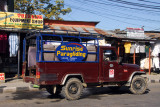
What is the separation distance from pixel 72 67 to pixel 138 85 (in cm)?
340

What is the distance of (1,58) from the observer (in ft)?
54.9

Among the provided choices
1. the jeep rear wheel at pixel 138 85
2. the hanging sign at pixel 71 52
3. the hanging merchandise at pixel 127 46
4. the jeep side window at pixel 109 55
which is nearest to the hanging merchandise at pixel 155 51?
the hanging merchandise at pixel 127 46

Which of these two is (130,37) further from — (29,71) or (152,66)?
(29,71)

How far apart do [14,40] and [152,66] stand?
12462 mm

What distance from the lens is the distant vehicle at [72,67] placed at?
7.61 meters

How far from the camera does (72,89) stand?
809 cm

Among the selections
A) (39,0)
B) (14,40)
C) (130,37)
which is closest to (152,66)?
(130,37)

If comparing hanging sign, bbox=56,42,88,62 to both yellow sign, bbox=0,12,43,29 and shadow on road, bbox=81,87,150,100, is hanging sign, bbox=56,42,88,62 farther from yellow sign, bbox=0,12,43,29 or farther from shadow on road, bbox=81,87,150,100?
yellow sign, bbox=0,12,43,29

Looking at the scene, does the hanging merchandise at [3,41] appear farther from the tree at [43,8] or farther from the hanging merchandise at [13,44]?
the tree at [43,8]

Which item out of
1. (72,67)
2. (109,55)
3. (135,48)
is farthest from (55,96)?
(135,48)

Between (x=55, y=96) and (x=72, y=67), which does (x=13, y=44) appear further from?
(x=72, y=67)

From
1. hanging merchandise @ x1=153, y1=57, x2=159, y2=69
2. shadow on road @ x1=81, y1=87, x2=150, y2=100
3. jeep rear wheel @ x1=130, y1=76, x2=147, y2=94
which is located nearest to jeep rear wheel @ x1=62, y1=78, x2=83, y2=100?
shadow on road @ x1=81, y1=87, x2=150, y2=100

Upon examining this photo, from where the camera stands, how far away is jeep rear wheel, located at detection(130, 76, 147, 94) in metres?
9.45

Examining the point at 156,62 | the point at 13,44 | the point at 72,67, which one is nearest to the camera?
the point at 72,67
